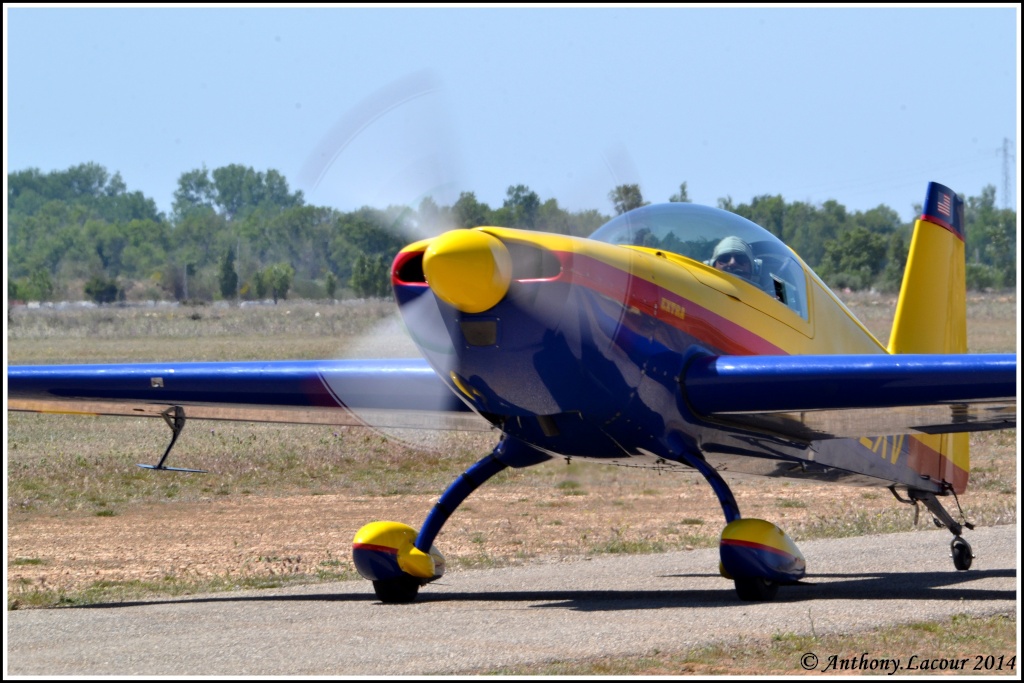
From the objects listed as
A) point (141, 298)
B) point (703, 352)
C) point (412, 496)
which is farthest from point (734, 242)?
point (141, 298)

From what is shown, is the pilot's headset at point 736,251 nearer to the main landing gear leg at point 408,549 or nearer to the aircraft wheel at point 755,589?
the main landing gear leg at point 408,549

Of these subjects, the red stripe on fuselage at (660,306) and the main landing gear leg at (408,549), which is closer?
the red stripe on fuselage at (660,306)

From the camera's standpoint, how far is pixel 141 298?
11444cm

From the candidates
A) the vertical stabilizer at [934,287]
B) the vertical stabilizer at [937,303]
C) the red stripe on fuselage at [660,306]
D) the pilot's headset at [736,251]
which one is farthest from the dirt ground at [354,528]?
the pilot's headset at [736,251]

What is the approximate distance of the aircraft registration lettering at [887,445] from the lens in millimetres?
12172

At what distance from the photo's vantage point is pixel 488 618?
973 centimetres

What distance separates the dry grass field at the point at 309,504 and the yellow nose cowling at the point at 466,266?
48.7 inches

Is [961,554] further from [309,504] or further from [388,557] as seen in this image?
[309,504]

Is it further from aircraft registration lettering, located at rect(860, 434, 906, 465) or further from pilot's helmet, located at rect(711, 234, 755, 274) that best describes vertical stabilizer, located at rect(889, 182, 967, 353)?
pilot's helmet, located at rect(711, 234, 755, 274)

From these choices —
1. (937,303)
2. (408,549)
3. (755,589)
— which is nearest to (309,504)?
(408,549)

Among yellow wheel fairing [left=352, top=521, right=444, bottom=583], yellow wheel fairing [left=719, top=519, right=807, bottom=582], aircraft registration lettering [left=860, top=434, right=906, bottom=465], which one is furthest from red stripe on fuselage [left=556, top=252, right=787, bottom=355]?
yellow wheel fairing [left=352, top=521, right=444, bottom=583]

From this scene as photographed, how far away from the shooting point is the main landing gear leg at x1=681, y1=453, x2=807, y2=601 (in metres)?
9.74

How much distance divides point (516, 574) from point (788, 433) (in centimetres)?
313

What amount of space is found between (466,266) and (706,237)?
9.17 ft
